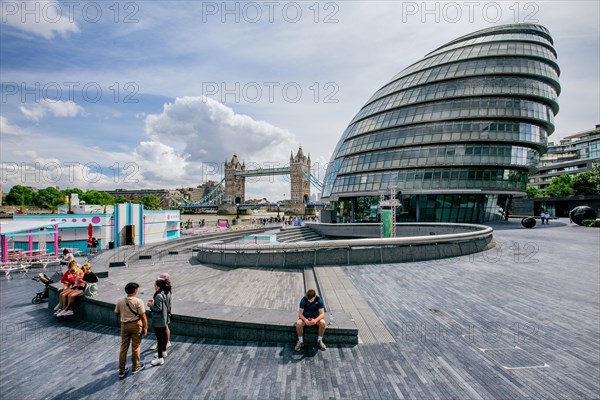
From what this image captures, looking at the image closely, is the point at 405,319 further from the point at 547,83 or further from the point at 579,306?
the point at 547,83

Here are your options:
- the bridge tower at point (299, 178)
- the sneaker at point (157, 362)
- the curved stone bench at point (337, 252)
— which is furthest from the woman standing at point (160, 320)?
the bridge tower at point (299, 178)

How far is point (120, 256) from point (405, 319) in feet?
58.7

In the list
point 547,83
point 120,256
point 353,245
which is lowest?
point 120,256

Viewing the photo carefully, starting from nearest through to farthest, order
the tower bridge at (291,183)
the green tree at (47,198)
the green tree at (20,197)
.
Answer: the green tree at (20,197)
the green tree at (47,198)
the tower bridge at (291,183)

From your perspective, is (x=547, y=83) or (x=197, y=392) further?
(x=547, y=83)

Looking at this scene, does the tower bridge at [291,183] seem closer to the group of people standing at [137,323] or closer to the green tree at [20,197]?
the green tree at [20,197]

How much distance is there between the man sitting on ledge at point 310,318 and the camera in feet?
19.5

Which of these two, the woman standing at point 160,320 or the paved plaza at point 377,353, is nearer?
the paved plaza at point 377,353

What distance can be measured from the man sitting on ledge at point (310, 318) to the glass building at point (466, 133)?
33752 millimetres

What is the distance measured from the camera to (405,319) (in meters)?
7.47

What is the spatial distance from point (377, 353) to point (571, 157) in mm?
125481

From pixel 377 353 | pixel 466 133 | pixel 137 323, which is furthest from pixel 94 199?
pixel 377 353

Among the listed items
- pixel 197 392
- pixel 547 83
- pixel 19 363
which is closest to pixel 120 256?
pixel 19 363

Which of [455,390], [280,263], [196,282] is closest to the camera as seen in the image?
[455,390]
